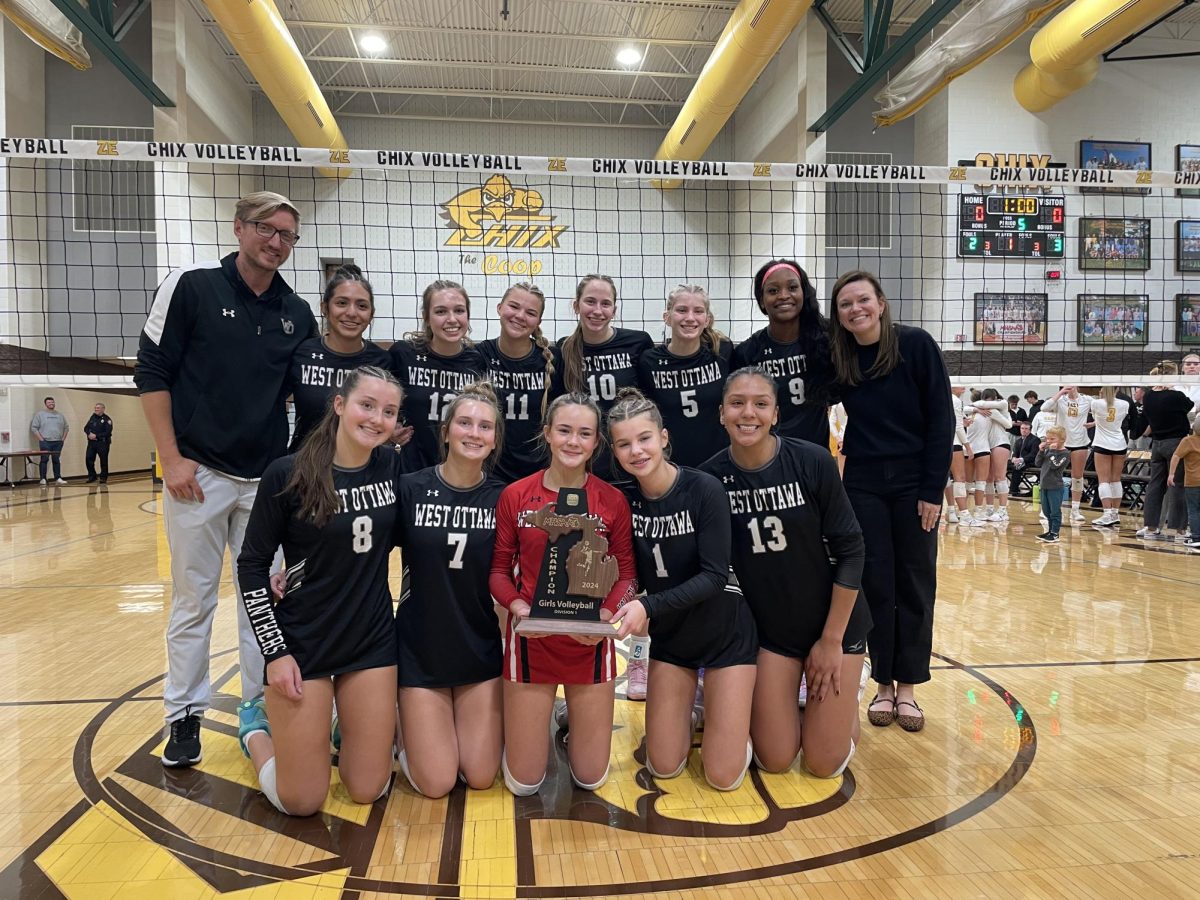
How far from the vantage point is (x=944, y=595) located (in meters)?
5.37

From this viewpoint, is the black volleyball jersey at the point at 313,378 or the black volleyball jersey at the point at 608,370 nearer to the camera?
the black volleyball jersey at the point at 313,378

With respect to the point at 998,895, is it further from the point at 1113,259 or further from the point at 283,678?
the point at 1113,259

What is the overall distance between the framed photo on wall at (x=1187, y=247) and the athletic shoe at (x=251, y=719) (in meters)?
16.4

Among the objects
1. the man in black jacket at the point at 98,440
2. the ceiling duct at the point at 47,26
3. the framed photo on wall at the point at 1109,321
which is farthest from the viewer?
the man in black jacket at the point at 98,440

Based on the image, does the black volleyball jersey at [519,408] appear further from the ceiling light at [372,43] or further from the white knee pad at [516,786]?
the ceiling light at [372,43]

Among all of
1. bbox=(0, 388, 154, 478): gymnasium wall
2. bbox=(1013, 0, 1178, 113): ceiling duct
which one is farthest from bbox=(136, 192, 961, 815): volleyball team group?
bbox=(0, 388, 154, 478): gymnasium wall

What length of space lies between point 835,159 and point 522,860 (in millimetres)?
14795

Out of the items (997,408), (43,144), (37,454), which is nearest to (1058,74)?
(997,408)

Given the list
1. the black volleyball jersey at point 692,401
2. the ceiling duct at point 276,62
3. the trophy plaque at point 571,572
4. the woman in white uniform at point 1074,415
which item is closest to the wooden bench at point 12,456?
the ceiling duct at point 276,62

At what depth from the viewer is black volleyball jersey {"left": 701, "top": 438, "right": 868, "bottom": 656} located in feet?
8.44

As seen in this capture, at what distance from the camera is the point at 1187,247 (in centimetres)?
1349

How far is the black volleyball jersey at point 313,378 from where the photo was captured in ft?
9.23

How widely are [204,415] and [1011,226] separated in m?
13.9

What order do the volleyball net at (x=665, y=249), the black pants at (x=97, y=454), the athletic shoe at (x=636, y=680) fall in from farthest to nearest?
1. the black pants at (x=97, y=454)
2. the volleyball net at (x=665, y=249)
3. the athletic shoe at (x=636, y=680)
